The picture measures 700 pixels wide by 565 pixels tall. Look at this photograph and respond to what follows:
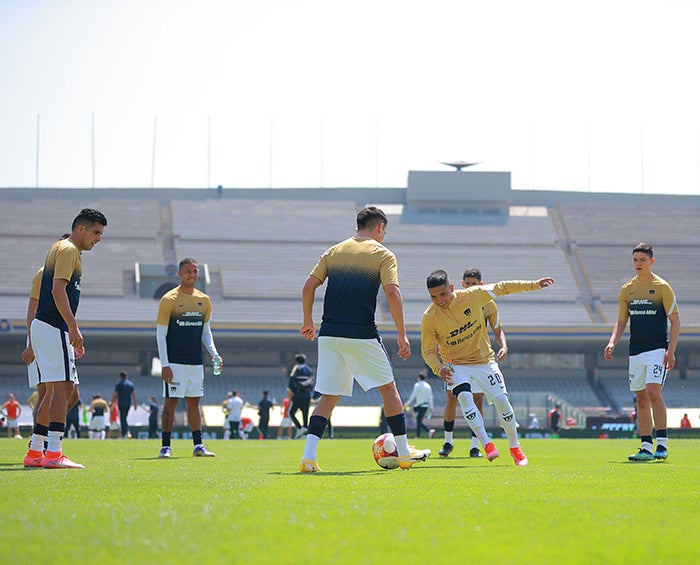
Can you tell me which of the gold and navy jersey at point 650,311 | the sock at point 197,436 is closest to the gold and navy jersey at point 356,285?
the gold and navy jersey at point 650,311

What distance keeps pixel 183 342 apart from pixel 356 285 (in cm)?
482

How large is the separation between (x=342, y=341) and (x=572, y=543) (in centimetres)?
530

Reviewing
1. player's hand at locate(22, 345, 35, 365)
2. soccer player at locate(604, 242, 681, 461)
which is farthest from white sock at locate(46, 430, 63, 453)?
soccer player at locate(604, 242, 681, 461)

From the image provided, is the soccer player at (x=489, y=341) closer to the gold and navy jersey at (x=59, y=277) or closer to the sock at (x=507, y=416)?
the sock at (x=507, y=416)

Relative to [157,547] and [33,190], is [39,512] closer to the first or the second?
[157,547]

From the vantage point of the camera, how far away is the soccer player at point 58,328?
405 inches

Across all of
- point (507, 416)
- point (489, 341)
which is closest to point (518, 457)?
point (507, 416)

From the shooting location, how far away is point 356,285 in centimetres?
981

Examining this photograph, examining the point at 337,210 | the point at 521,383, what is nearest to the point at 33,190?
the point at 337,210

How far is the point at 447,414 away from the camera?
50.2ft

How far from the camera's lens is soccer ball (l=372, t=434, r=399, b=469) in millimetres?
10219

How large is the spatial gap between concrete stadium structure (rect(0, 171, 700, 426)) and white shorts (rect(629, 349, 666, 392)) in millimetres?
36220

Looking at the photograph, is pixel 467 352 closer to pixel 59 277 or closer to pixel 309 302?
pixel 309 302

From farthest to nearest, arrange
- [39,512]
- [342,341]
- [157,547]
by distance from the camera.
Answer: [342,341] < [39,512] < [157,547]
